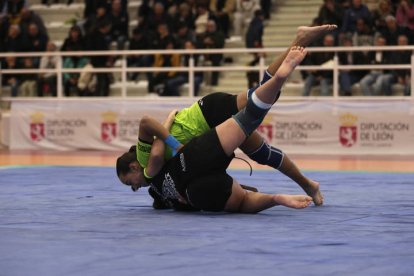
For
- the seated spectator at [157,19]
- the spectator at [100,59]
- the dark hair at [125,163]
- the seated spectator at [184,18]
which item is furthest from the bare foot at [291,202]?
the seated spectator at [157,19]

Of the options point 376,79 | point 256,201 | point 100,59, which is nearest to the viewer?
point 256,201

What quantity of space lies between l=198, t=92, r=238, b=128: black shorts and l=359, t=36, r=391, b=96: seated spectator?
8.60 metres

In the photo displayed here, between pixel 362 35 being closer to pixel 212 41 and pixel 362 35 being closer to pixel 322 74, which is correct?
pixel 322 74

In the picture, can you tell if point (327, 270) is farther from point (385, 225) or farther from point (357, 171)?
point (357, 171)

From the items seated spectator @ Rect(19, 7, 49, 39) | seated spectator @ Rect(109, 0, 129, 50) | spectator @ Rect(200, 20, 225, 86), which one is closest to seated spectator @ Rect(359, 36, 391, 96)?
spectator @ Rect(200, 20, 225, 86)

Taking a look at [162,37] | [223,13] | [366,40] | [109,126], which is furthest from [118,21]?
[366,40]

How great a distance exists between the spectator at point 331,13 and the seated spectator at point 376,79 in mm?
1334

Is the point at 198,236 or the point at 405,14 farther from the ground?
the point at 405,14

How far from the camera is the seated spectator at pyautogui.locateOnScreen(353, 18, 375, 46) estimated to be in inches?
644

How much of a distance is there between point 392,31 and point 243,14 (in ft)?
14.7

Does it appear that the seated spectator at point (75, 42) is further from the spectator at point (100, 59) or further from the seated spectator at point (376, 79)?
the seated spectator at point (376, 79)

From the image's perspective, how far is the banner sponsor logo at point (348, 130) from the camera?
1534 centimetres

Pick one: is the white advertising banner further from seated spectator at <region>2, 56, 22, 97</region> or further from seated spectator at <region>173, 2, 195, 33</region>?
seated spectator at <region>173, 2, 195, 33</region>

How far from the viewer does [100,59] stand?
18734mm
